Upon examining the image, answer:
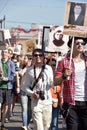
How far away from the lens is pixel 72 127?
250 inches

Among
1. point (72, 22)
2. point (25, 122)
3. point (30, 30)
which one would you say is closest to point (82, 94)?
point (72, 22)

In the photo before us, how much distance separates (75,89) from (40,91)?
5.03ft

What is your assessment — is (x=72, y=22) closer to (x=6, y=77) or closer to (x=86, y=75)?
(x=86, y=75)

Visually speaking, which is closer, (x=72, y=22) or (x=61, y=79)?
(x=61, y=79)

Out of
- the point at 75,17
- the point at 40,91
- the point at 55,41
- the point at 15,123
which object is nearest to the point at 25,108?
the point at 15,123

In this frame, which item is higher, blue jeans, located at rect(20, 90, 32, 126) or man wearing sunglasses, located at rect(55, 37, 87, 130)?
man wearing sunglasses, located at rect(55, 37, 87, 130)

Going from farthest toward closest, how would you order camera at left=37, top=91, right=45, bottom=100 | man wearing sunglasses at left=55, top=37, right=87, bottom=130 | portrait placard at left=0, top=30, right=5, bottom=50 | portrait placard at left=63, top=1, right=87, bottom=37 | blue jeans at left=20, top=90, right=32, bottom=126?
portrait placard at left=0, top=30, right=5, bottom=50, blue jeans at left=20, top=90, right=32, bottom=126, camera at left=37, top=91, right=45, bottom=100, portrait placard at left=63, top=1, right=87, bottom=37, man wearing sunglasses at left=55, top=37, right=87, bottom=130

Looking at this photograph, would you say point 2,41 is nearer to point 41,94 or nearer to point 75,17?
point 41,94

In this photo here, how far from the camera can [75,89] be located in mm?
6344

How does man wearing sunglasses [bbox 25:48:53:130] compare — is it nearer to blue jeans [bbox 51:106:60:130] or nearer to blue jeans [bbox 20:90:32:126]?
blue jeans [bbox 51:106:60:130]

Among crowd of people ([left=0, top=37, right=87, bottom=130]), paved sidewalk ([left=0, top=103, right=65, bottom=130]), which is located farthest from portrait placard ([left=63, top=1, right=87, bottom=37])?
paved sidewalk ([left=0, top=103, right=65, bottom=130])

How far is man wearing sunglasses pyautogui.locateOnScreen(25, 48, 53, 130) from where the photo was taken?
7742 millimetres

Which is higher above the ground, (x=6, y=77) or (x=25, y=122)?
(x=6, y=77)

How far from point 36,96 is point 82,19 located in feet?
4.91
